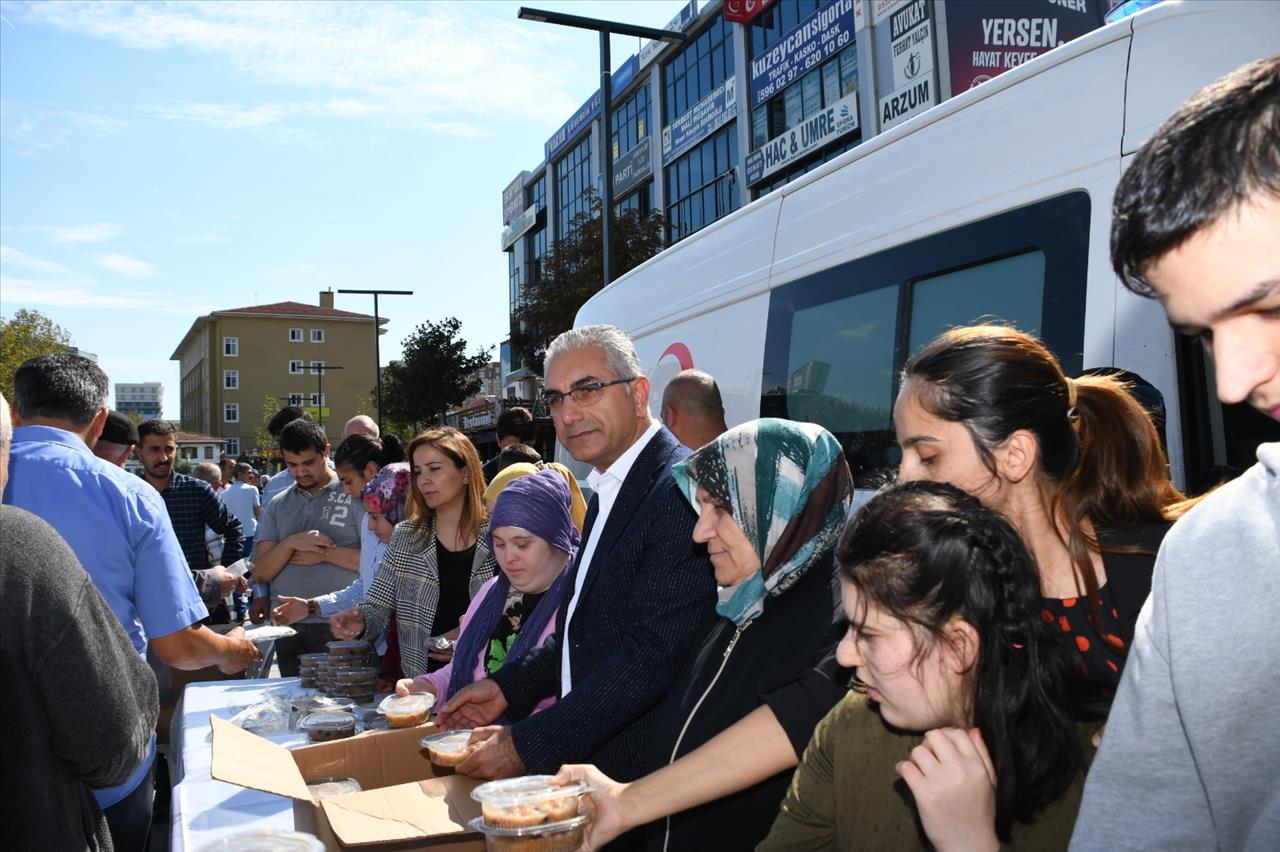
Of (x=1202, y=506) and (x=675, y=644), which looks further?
(x=675, y=644)

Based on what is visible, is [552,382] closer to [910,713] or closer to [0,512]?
[0,512]

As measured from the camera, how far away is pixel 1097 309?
10.5 ft

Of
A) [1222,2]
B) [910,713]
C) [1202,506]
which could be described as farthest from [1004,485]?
[1222,2]

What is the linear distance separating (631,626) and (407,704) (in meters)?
1.05

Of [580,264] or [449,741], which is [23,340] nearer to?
[580,264]

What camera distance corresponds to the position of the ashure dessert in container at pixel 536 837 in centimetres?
190

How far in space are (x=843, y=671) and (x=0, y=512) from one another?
182 centimetres

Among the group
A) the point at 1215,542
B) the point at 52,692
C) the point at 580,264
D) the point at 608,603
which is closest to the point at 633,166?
the point at 580,264

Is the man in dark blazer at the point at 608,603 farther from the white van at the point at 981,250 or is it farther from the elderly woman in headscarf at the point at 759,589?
the white van at the point at 981,250

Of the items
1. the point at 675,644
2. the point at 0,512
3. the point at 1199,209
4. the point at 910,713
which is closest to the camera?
the point at 1199,209

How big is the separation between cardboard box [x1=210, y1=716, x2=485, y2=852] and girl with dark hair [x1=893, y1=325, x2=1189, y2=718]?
4.49ft

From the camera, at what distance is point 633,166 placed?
32844 mm

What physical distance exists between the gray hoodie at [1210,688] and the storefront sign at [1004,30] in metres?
18.9

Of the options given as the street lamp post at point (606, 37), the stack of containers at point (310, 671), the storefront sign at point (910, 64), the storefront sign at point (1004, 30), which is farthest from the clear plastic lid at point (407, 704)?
the storefront sign at point (1004, 30)
